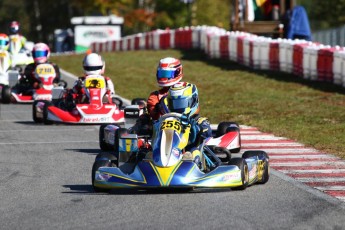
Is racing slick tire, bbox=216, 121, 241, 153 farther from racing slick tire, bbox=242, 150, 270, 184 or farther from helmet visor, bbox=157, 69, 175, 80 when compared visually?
racing slick tire, bbox=242, 150, 270, 184

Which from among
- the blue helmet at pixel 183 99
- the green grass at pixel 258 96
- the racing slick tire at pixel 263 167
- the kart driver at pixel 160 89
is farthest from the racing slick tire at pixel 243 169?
the green grass at pixel 258 96

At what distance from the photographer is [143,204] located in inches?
393

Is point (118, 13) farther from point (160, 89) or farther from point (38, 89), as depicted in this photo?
point (160, 89)

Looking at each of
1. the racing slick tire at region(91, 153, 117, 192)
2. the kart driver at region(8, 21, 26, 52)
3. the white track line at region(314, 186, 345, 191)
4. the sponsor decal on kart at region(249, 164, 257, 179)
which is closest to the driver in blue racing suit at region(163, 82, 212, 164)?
the sponsor decal on kart at region(249, 164, 257, 179)

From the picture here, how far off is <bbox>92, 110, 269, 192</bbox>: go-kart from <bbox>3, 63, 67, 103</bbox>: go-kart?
39.2ft

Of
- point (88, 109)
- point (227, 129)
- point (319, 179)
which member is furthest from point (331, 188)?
point (88, 109)

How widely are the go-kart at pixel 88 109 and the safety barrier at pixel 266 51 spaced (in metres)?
5.82

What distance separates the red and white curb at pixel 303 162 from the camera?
1116 cm

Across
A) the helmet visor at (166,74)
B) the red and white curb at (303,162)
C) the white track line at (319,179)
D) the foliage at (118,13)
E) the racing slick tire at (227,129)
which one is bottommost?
the foliage at (118,13)

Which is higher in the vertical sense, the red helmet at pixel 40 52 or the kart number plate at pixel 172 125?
the kart number plate at pixel 172 125

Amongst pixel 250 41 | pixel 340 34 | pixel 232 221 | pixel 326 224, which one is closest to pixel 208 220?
pixel 232 221

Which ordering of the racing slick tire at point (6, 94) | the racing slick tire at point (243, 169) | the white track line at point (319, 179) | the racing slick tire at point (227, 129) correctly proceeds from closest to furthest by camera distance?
the racing slick tire at point (243, 169), the white track line at point (319, 179), the racing slick tire at point (227, 129), the racing slick tire at point (6, 94)

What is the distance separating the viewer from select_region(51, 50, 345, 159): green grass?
1669 cm

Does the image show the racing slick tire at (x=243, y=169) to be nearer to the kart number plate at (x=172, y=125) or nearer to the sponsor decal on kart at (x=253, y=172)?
the sponsor decal on kart at (x=253, y=172)
